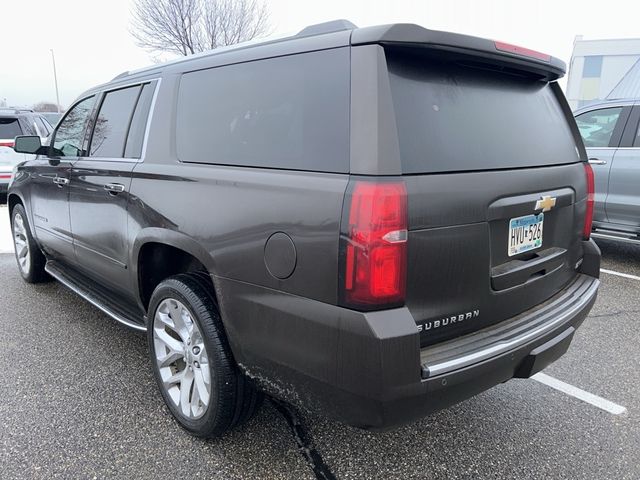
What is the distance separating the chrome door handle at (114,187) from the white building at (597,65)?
177 feet

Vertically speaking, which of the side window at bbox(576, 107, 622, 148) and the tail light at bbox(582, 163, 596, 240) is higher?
the side window at bbox(576, 107, 622, 148)

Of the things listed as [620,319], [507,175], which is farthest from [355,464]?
[620,319]

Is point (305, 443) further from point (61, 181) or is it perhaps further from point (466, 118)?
point (61, 181)

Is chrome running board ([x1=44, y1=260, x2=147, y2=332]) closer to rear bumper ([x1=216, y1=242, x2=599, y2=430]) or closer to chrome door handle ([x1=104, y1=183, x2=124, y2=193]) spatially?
chrome door handle ([x1=104, y1=183, x2=124, y2=193])

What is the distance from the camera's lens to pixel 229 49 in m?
2.50

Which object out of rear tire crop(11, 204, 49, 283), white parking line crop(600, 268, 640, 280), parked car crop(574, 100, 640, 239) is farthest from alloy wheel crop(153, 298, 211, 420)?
parked car crop(574, 100, 640, 239)

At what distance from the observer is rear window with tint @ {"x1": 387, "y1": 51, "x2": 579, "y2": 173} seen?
1.88 meters

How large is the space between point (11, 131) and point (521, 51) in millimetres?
10331

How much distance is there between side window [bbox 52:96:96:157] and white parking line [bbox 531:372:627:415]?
11.5ft

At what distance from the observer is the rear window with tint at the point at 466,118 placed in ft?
6.18

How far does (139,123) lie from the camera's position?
2.97 meters

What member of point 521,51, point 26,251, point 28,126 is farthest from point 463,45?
point 28,126

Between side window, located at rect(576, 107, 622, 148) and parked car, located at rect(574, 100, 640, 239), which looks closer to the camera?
parked car, located at rect(574, 100, 640, 239)

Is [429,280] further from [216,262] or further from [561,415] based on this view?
[561,415]
